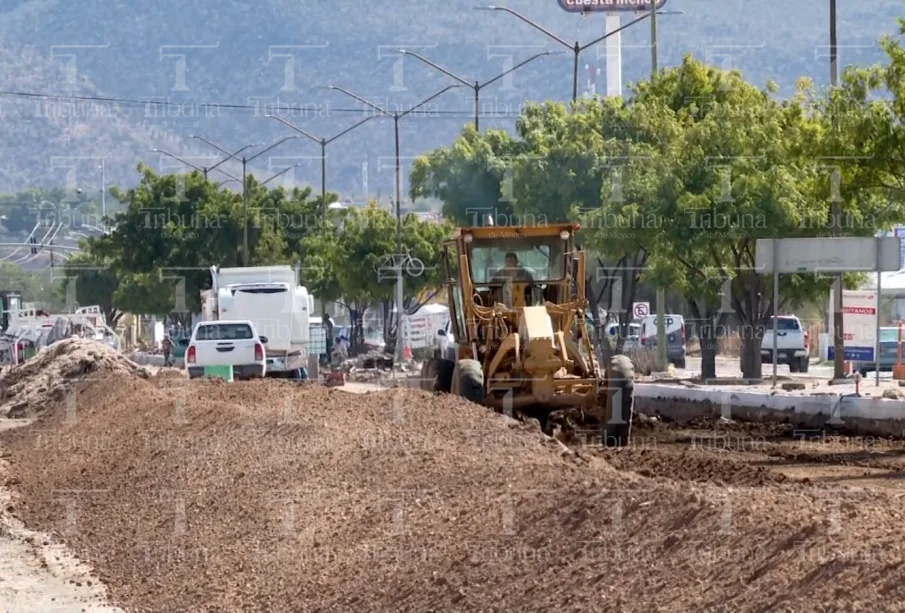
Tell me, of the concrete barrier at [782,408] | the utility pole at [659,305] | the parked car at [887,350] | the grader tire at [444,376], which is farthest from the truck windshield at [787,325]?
the grader tire at [444,376]

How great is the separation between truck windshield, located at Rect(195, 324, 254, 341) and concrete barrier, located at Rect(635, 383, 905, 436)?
12.6 m

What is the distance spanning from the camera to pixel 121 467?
1742cm

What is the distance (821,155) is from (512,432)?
9881 millimetres

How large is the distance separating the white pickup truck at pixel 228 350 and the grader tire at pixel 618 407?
18.8 meters

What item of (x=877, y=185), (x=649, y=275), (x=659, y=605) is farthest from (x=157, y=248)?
(x=659, y=605)

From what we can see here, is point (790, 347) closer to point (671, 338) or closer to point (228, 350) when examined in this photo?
point (671, 338)

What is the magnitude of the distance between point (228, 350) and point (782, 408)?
56.6ft

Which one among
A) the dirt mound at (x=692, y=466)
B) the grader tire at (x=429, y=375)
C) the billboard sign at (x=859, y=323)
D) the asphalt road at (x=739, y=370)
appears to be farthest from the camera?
the asphalt road at (x=739, y=370)

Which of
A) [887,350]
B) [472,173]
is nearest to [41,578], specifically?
[887,350]

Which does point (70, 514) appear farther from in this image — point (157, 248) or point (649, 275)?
point (157, 248)

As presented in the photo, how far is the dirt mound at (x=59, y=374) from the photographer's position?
102 ft

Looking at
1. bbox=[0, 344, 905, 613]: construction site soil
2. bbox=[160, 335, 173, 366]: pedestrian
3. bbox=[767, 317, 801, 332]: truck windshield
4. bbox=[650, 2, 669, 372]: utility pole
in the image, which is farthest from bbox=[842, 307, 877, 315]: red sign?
bbox=[160, 335, 173, 366]: pedestrian

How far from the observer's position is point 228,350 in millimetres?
37125

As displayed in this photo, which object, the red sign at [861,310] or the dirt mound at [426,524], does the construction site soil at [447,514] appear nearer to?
the dirt mound at [426,524]
